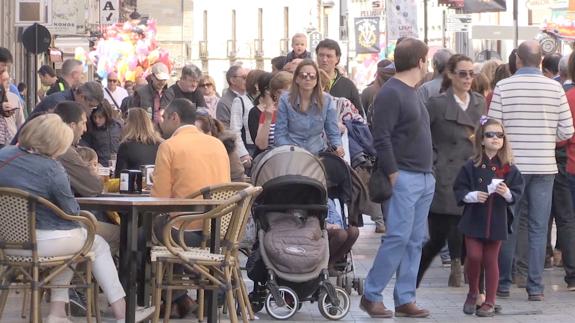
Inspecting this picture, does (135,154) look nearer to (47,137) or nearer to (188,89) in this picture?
(47,137)

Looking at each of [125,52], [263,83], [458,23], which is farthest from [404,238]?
[125,52]

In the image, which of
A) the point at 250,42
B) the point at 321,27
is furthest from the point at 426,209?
→ the point at 250,42

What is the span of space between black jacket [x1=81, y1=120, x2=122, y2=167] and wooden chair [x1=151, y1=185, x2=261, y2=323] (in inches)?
169

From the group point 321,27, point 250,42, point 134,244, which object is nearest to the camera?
point 134,244

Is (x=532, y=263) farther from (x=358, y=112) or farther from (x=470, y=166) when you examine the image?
(x=358, y=112)

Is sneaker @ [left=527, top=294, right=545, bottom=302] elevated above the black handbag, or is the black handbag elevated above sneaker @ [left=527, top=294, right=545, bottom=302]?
the black handbag

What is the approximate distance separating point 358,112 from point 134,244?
5.27 metres

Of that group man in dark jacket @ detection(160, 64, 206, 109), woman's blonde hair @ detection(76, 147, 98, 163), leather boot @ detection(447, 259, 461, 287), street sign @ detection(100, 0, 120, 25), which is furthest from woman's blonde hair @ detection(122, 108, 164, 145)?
street sign @ detection(100, 0, 120, 25)

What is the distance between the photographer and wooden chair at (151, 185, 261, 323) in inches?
422

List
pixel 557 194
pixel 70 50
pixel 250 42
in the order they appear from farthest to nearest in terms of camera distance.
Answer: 1. pixel 250 42
2. pixel 70 50
3. pixel 557 194

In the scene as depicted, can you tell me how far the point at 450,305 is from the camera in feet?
43.2

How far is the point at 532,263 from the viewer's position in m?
13.4

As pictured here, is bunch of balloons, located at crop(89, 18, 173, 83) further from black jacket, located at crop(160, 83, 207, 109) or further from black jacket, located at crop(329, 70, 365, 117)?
black jacket, located at crop(329, 70, 365, 117)

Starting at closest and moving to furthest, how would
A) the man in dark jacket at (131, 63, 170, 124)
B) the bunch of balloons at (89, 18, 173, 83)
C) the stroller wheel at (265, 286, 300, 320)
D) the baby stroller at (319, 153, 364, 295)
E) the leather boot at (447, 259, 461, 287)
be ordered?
the stroller wheel at (265, 286, 300, 320), the baby stroller at (319, 153, 364, 295), the leather boot at (447, 259, 461, 287), the man in dark jacket at (131, 63, 170, 124), the bunch of balloons at (89, 18, 173, 83)
